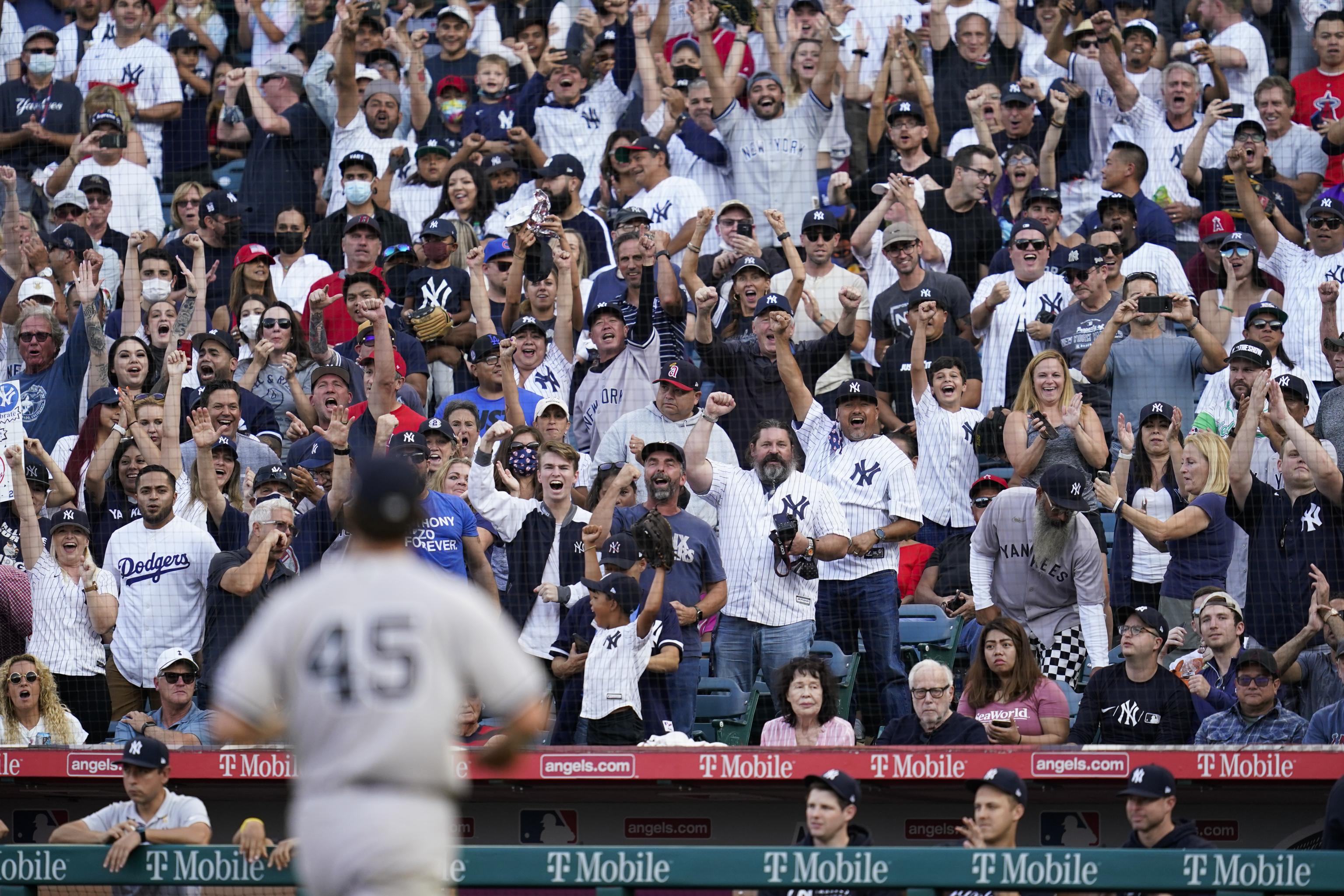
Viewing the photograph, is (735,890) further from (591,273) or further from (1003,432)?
(591,273)

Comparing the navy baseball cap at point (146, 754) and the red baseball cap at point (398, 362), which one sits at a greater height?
the red baseball cap at point (398, 362)

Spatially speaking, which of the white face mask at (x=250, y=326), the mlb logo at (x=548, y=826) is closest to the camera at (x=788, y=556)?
the mlb logo at (x=548, y=826)

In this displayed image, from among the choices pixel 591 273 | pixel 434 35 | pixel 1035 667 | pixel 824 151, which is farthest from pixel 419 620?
pixel 434 35

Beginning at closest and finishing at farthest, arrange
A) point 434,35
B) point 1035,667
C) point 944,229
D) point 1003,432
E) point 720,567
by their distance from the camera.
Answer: point 1035,667
point 720,567
point 1003,432
point 944,229
point 434,35

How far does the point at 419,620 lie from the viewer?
4.23 m

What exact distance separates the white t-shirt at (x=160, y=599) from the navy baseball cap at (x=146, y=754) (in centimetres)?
197

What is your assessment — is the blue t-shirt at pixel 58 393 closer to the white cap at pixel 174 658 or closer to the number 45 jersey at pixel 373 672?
the white cap at pixel 174 658

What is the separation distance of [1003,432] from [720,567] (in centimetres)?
182

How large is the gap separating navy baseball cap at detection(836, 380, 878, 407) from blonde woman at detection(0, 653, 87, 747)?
4.22 meters

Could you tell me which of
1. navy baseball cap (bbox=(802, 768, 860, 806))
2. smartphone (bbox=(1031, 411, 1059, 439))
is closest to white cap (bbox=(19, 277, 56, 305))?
smartphone (bbox=(1031, 411, 1059, 439))

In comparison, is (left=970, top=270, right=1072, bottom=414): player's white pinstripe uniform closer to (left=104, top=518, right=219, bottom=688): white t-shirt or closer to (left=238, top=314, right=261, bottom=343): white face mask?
(left=238, top=314, right=261, bottom=343): white face mask

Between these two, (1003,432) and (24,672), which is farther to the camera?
(1003,432)

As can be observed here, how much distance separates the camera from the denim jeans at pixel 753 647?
9281 mm

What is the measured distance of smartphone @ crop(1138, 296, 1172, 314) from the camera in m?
10.6
